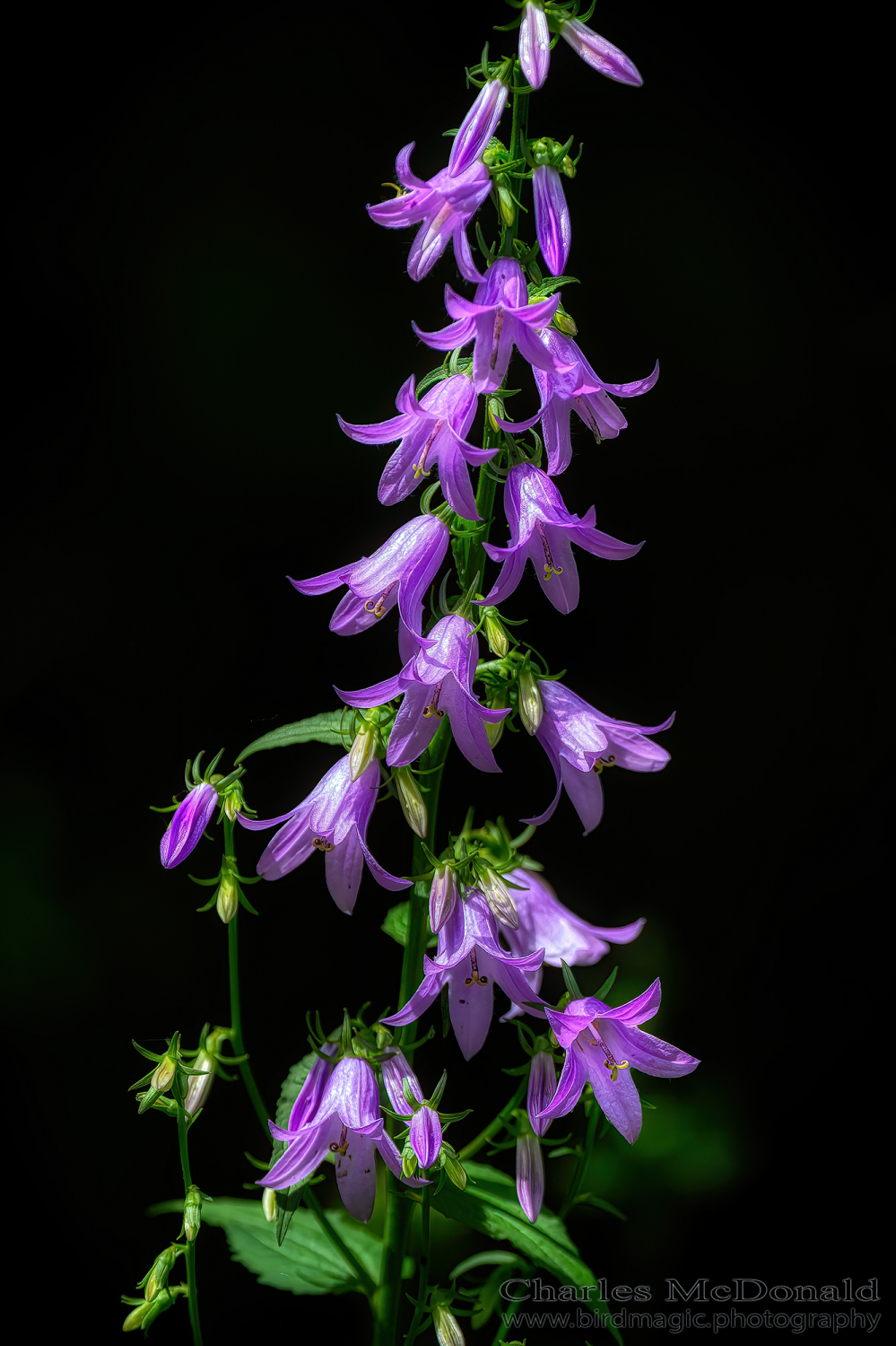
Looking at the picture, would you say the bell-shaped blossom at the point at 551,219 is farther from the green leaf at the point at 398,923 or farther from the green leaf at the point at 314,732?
the green leaf at the point at 398,923

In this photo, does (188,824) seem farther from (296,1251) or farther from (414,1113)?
(296,1251)

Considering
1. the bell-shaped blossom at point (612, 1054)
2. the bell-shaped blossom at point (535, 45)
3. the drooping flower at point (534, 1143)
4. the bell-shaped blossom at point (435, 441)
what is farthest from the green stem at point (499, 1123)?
the bell-shaped blossom at point (535, 45)

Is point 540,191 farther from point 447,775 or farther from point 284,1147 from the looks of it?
point 447,775

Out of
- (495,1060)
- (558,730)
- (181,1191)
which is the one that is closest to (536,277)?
(558,730)

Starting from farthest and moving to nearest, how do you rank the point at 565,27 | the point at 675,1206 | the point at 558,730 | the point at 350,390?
1. the point at 675,1206
2. the point at 350,390
3. the point at 558,730
4. the point at 565,27

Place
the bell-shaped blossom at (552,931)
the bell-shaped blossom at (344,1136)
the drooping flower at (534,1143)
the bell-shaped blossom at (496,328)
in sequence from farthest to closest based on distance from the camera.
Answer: the bell-shaped blossom at (552,931), the drooping flower at (534,1143), the bell-shaped blossom at (344,1136), the bell-shaped blossom at (496,328)

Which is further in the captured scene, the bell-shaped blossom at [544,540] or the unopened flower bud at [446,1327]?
the unopened flower bud at [446,1327]
